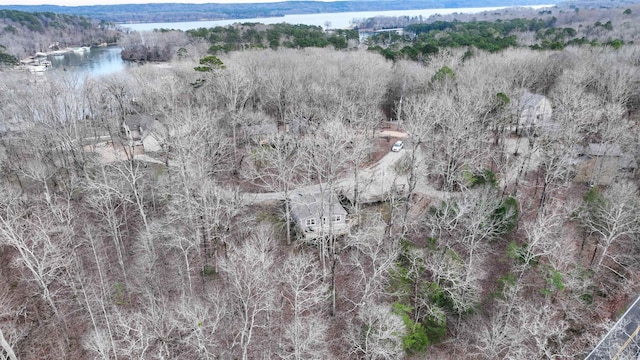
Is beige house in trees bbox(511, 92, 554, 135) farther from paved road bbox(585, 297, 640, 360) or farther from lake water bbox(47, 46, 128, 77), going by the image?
lake water bbox(47, 46, 128, 77)

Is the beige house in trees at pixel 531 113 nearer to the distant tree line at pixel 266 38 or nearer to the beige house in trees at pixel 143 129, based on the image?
the beige house in trees at pixel 143 129

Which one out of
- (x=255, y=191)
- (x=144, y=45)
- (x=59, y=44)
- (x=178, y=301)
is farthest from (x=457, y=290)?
(x=59, y=44)

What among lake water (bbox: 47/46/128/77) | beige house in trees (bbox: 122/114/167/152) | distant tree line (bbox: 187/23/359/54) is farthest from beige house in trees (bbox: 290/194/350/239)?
lake water (bbox: 47/46/128/77)

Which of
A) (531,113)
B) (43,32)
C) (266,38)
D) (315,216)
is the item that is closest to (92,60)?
(43,32)

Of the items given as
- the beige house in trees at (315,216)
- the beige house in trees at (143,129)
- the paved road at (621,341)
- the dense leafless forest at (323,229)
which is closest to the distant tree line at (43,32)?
the beige house in trees at (143,129)

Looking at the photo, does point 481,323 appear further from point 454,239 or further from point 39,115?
point 39,115
